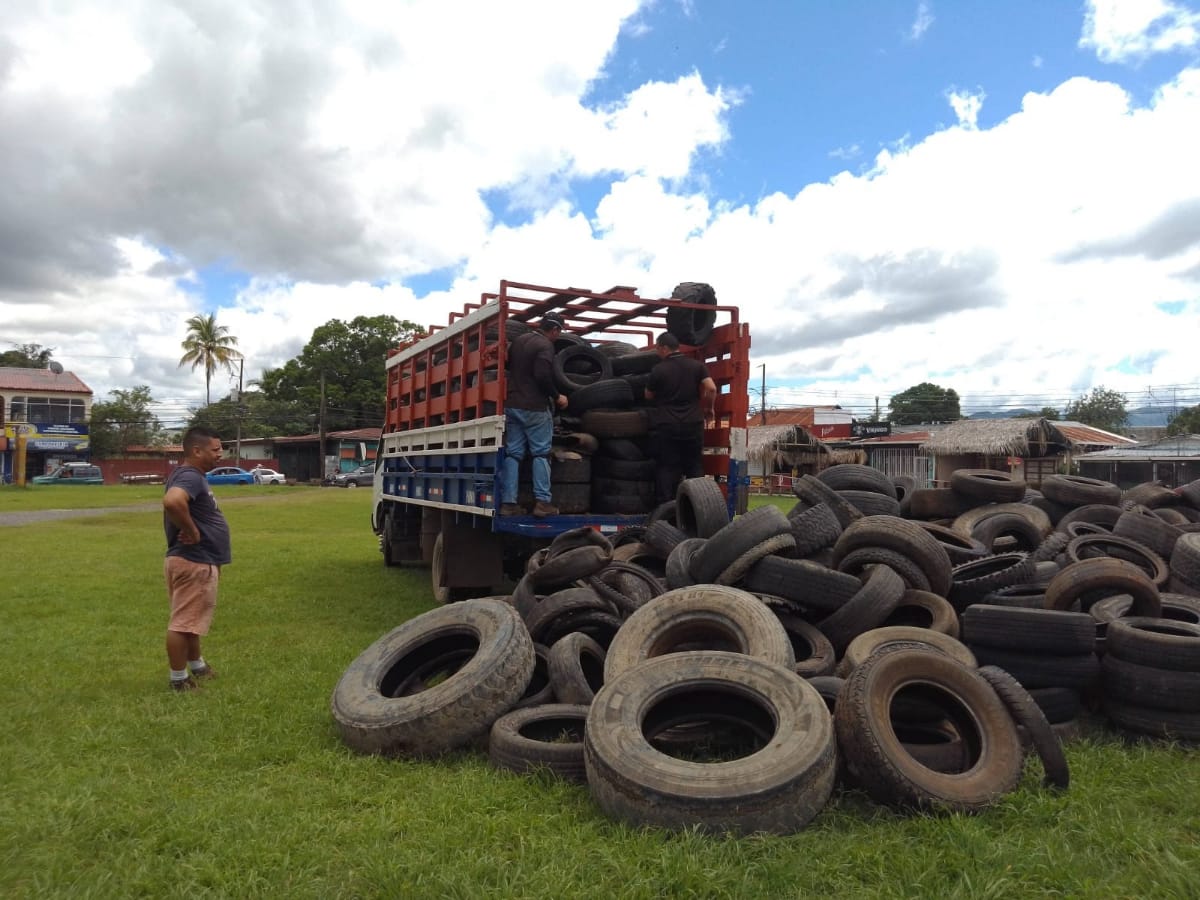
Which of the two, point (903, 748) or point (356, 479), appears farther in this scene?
point (356, 479)

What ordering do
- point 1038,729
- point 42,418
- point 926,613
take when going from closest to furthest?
1. point 1038,729
2. point 926,613
3. point 42,418

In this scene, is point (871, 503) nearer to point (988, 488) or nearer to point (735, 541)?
point (988, 488)

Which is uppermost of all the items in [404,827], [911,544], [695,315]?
[695,315]

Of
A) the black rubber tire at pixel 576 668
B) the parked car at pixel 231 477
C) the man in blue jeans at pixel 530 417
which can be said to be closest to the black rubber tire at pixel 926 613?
the black rubber tire at pixel 576 668

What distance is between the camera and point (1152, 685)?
4.41 metres

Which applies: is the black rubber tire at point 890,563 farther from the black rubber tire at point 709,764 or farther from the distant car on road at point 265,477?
the distant car on road at point 265,477

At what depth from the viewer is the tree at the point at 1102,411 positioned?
215 ft

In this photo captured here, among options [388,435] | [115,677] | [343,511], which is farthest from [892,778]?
[343,511]

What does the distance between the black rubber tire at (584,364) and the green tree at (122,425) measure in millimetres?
58886

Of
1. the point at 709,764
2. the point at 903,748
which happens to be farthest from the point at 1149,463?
the point at 709,764

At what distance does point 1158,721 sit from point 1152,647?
15.5 inches

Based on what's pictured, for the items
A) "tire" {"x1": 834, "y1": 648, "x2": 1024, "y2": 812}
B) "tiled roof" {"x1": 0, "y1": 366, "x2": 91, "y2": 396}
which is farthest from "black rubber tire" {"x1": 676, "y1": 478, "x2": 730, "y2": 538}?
"tiled roof" {"x1": 0, "y1": 366, "x2": 91, "y2": 396}

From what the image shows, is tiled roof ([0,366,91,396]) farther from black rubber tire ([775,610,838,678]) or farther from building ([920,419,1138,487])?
black rubber tire ([775,610,838,678])

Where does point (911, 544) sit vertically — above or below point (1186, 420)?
below
